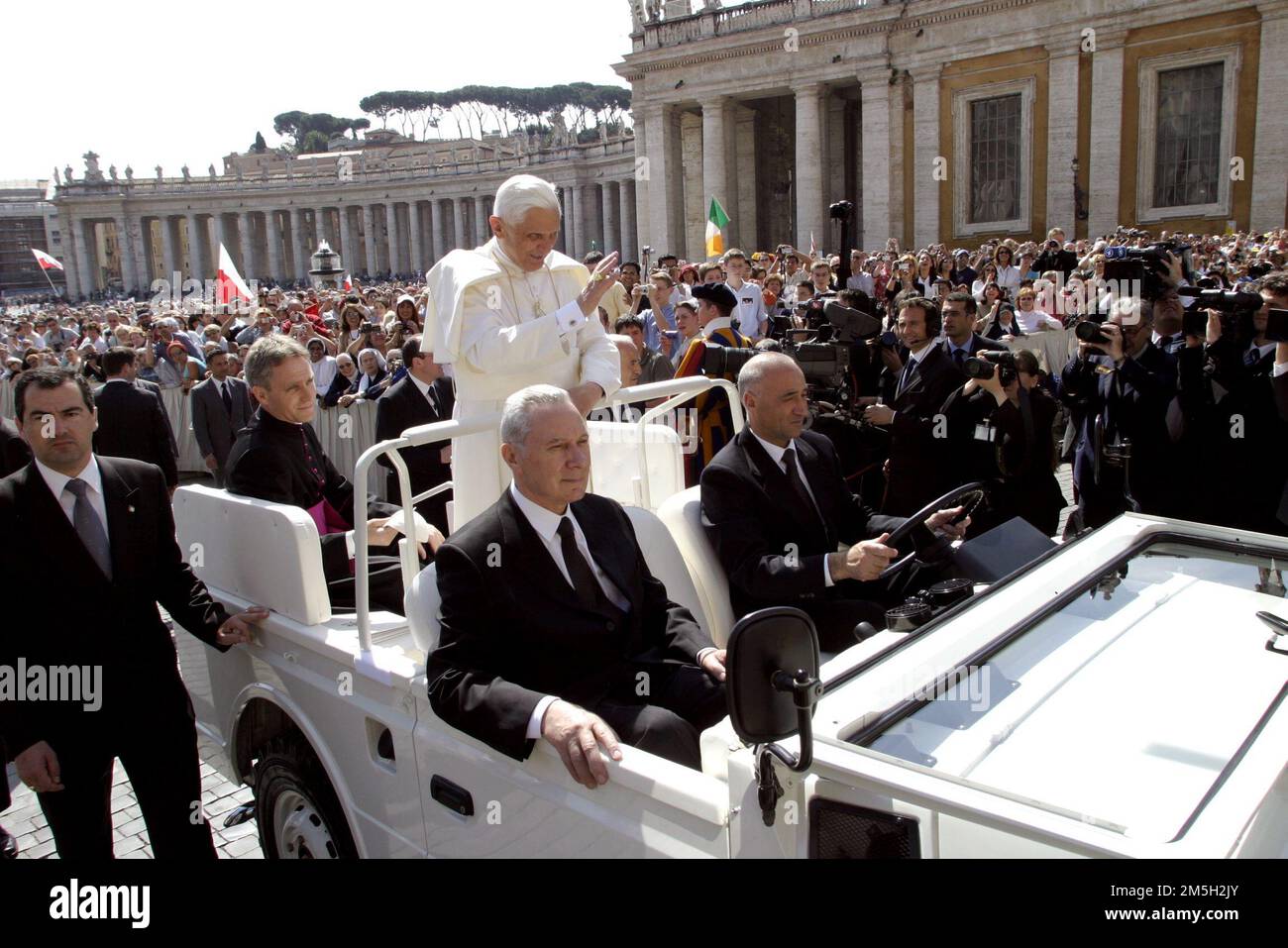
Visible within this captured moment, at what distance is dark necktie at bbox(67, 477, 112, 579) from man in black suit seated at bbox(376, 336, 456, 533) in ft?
10.8

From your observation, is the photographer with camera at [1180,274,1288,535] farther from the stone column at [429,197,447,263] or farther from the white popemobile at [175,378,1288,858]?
the stone column at [429,197,447,263]

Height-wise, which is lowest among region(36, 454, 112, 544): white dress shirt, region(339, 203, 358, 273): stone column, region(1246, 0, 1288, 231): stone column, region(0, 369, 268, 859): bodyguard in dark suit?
region(0, 369, 268, 859): bodyguard in dark suit

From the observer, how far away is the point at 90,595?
3240mm

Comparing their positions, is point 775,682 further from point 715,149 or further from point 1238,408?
point 715,149

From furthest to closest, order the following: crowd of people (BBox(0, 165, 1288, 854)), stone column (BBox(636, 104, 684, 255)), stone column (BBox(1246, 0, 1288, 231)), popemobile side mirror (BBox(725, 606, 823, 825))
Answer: stone column (BBox(636, 104, 684, 255)), stone column (BBox(1246, 0, 1288, 231)), crowd of people (BBox(0, 165, 1288, 854)), popemobile side mirror (BBox(725, 606, 823, 825))

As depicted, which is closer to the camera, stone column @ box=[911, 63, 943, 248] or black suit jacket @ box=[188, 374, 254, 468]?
black suit jacket @ box=[188, 374, 254, 468]

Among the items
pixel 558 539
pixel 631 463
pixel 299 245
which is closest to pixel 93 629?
pixel 558 539

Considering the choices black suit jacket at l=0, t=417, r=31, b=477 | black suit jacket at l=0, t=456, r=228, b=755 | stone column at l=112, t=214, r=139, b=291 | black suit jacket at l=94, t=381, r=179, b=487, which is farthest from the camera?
stone column at l=112, t=214, r=139, b=291

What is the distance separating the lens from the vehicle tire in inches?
131

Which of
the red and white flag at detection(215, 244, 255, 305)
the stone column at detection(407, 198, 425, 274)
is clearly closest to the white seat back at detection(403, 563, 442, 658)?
the red and white flag at detection(215, 244, 255, 305)

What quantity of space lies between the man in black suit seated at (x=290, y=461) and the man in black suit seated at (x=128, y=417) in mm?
5207

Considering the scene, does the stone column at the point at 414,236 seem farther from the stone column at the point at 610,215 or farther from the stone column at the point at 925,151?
the stone column at the point at 925,151

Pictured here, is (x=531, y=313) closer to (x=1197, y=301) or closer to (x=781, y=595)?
(x=781, y=595)

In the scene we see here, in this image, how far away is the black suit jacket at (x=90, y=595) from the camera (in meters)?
3.13
